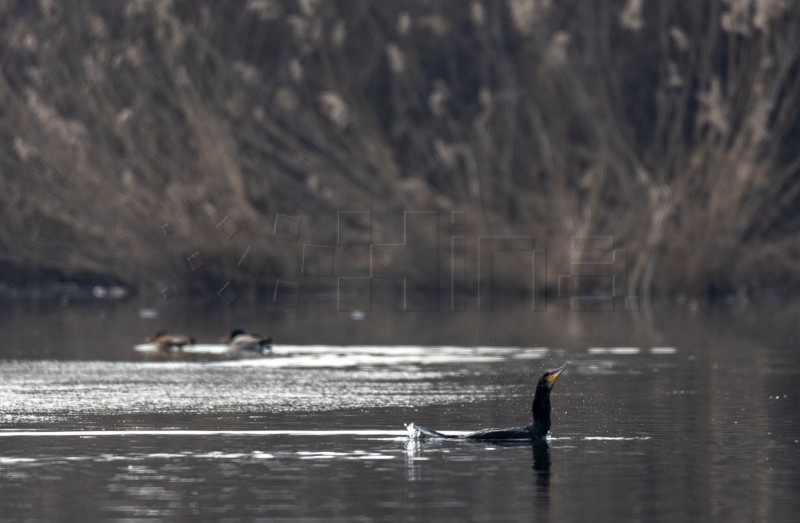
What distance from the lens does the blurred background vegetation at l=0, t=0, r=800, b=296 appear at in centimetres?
2862

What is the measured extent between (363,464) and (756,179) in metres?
17.6

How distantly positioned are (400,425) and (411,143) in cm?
1943

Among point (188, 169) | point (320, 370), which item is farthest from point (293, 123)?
point (320, 370)

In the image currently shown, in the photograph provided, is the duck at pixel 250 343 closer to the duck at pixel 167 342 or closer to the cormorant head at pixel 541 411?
the duck at pixel 167 342

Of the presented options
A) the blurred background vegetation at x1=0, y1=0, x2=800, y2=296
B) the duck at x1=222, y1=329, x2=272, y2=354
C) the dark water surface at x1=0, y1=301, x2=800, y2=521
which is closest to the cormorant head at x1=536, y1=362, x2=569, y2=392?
the dark water surface at x1=0, y1=301, x2=800, y2=521

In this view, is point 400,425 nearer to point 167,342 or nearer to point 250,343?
point 250,343

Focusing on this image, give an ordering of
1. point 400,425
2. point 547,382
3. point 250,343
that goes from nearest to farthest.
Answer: point 547,382 < point 400,425 < point 250,343

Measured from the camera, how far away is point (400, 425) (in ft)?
43.6

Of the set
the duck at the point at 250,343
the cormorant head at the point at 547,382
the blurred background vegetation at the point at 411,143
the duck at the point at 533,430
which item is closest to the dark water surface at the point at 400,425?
the duck at the point at 533,430

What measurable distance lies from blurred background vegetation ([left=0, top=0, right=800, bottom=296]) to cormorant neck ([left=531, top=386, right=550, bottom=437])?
50.3 feet

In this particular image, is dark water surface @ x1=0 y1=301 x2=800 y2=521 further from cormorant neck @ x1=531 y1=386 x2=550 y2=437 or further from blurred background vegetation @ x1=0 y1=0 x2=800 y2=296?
blurred background vegetation @ x1=0 y1=0 x2=800 y2=296

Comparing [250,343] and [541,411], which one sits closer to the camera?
[541,411]

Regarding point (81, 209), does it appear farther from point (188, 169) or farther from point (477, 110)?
point (477, 110)

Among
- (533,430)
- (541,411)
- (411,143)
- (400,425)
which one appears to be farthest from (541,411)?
(411,143)
